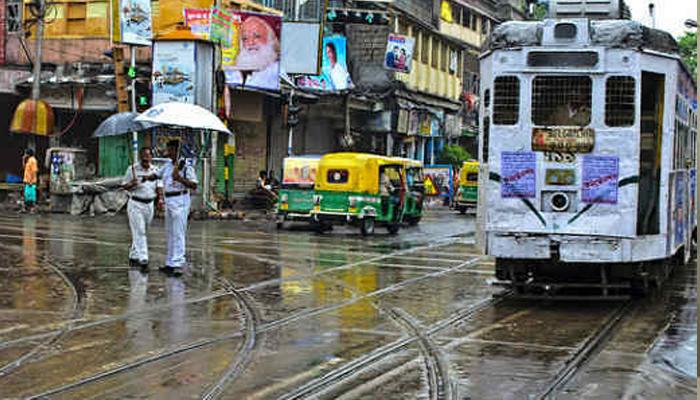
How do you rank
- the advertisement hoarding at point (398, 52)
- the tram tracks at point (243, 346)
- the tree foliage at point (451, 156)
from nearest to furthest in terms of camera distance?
the tram tracks at point (243, 346), the advertisement hoarding at point (398, 52), the tree foliage at point (451, 156)

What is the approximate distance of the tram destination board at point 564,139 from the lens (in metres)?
12.1

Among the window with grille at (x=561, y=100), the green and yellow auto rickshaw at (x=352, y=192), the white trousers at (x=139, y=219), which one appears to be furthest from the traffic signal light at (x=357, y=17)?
the window with grille at (x=561, y=100)

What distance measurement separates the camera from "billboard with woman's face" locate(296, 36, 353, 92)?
35.8 meters

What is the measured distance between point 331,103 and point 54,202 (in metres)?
12.9

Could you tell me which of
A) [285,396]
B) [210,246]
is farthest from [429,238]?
[285,396]

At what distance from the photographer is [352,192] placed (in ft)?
82.8

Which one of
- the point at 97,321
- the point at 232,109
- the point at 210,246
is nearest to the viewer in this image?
the point at 97,321

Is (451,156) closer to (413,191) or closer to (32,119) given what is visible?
(413,191)

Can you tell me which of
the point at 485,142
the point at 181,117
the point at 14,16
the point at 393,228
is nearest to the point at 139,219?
the point at 181,117

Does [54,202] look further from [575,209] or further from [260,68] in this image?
[575,209]

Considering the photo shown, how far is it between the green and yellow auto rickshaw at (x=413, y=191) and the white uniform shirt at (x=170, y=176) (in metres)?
13.3

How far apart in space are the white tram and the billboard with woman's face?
22.9 metres

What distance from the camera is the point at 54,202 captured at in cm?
2942

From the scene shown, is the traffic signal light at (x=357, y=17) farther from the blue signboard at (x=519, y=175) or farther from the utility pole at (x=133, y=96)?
the blue signboard at (x=519, y=175)
